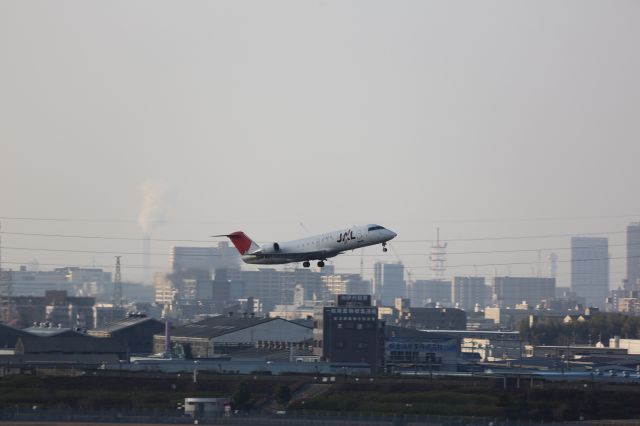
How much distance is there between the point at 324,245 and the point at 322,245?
23 centimetres

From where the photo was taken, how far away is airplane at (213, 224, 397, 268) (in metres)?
127

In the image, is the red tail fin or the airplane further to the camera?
the red tail fin

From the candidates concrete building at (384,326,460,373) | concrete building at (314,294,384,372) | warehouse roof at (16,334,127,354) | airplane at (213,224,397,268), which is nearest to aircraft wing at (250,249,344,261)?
airplane at (213,224,397,268)

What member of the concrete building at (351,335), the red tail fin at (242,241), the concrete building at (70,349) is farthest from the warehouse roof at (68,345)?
the red tail fin at (242,241)

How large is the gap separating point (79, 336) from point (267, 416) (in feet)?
264

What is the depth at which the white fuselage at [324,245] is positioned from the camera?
127000 millimetres

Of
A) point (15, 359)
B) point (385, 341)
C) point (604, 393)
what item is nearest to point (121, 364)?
point (15, 359)

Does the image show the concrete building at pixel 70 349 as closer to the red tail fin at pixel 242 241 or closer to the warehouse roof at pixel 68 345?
the warehouse roof at pixel 68 345

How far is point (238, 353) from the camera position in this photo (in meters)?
198

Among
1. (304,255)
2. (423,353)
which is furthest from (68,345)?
(304,255)

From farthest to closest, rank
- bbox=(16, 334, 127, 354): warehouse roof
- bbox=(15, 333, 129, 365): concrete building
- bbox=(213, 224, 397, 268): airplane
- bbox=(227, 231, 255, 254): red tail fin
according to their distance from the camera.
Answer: bbox=(16, 334, 127, 354): warehouse roof
bbox=(15, 333, 129, 365): concrete building
bbox=(227, 231, 255, 254): red tail fin
bbox=(213, 224, 397, 268): airplane

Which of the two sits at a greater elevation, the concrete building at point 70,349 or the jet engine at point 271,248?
the jet engine at point 271,248

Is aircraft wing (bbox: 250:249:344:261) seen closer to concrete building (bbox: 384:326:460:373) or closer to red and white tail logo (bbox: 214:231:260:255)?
red and white tail logo (bbox: 214:231:260:255)

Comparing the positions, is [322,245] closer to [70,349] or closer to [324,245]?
[324,245]
